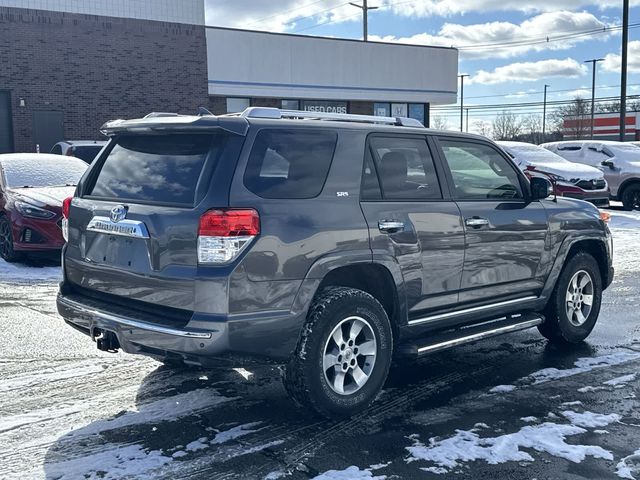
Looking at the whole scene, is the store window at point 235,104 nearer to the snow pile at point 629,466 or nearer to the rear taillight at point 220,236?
the rear taillight at point 220,236

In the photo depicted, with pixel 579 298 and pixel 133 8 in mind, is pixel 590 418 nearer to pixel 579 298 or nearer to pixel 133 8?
pixel 579 298

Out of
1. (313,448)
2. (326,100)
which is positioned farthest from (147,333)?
(326,100)

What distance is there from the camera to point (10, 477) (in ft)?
12.7

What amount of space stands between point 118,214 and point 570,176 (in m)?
15.3

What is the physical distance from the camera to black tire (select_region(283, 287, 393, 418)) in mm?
4512

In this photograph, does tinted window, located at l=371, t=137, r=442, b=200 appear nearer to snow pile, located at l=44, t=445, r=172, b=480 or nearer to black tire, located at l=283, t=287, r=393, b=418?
black tire, located at l=283, t=287, r=393, b=418

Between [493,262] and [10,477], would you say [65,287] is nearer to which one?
[10,477]

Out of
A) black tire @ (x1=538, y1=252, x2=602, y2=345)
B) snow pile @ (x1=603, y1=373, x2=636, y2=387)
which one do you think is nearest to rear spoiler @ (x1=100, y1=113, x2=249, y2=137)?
snow pile @ (x1=603, y1=373, x2=636, y2=387)

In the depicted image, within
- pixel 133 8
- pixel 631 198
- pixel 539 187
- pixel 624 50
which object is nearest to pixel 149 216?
pixel 539 187

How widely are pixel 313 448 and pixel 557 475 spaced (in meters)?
1.34

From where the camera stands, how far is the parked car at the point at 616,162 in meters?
19.8

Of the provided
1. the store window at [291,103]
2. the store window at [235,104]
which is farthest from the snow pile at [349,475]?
the store window at [291,103]

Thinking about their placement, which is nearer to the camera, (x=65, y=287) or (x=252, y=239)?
(x=252, y=239)

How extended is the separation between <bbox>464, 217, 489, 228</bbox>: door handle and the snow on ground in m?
5.98
